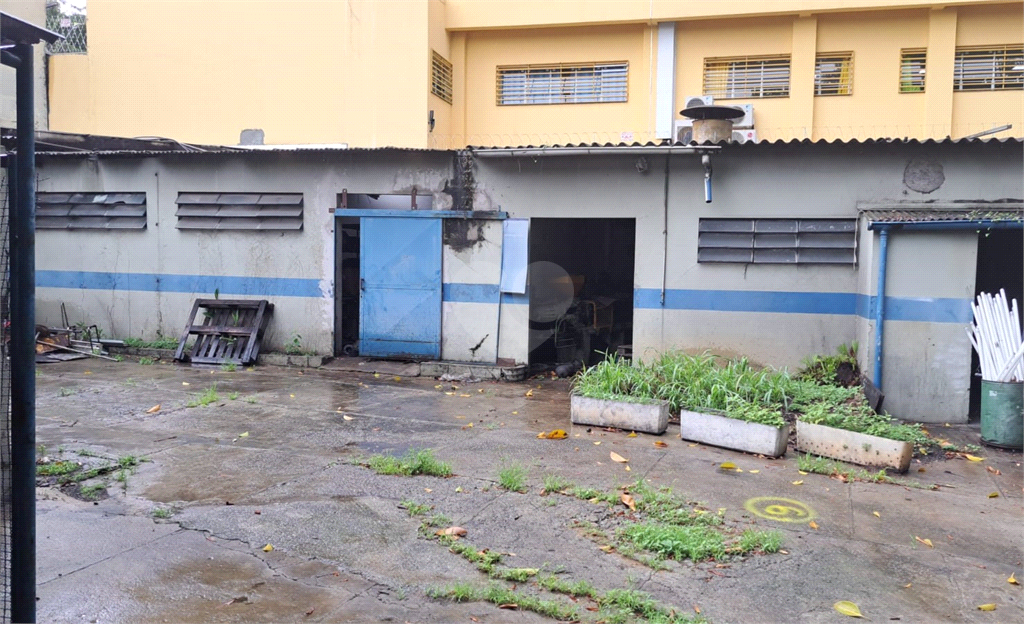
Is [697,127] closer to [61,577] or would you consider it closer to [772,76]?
[772,76]

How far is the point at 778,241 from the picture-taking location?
383 inches

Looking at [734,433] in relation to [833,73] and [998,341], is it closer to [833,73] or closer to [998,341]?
[998,341]

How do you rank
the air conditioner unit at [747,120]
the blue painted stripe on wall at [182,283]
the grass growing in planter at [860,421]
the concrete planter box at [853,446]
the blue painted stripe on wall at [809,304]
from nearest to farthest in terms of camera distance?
1. the concrete planter box at [853,446]
2. the grass growing in planter at [860,421]
3. the blue painted stripe on wall at [809,304]
4. the blue painted stripe on wall at [182,283]
5. the air conditioner unit at [747,120]

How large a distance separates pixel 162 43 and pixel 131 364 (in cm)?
811

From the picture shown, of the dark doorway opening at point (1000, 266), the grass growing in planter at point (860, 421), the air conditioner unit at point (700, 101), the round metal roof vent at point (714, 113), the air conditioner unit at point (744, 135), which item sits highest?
the air conditioner unit at point (700, 101)

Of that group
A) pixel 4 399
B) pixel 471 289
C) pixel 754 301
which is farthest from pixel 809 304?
pixel 4 399

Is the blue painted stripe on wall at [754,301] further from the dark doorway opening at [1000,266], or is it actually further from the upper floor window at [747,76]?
the upper floor window at [747,76]

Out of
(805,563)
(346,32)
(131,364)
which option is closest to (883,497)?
(805,563)

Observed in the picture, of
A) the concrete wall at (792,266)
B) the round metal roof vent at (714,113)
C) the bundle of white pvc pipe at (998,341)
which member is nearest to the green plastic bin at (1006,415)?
the bundle of white pvc pipe at (998,341)

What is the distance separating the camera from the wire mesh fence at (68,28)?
16.7 meters

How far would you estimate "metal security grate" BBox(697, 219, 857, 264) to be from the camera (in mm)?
9523

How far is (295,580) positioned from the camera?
13.3 feet

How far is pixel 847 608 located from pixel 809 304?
6413mm

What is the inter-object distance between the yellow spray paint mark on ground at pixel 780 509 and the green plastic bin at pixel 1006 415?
328 cm
